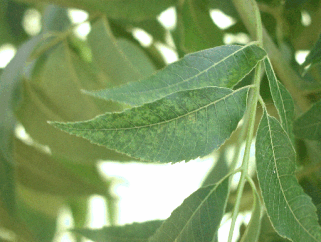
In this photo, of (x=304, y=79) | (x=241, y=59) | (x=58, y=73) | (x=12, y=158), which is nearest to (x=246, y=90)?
(x=241, y=59)

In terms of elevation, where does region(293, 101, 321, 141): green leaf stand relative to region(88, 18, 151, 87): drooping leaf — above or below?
below

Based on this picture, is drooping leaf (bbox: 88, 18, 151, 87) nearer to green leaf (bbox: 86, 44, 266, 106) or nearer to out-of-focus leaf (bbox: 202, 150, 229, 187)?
out-of-focus leaf (bbox: 202, 150, 229, 187)

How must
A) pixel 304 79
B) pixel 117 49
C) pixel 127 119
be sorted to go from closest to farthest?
pixel 127 119 < pixel 304 79 < pixel 117 49

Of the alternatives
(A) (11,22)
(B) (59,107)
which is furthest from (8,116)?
(A) (11,22)

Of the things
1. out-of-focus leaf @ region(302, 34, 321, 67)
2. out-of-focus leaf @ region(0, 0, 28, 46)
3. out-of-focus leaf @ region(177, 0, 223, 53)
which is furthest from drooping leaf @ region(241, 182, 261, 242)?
out-of-focus leaf @ region(0, 0, 28, 46)

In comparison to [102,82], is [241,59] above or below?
below

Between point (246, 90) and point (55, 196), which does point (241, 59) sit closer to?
point (246, 90)

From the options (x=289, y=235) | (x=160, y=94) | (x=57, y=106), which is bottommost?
(x=289, y=235)
